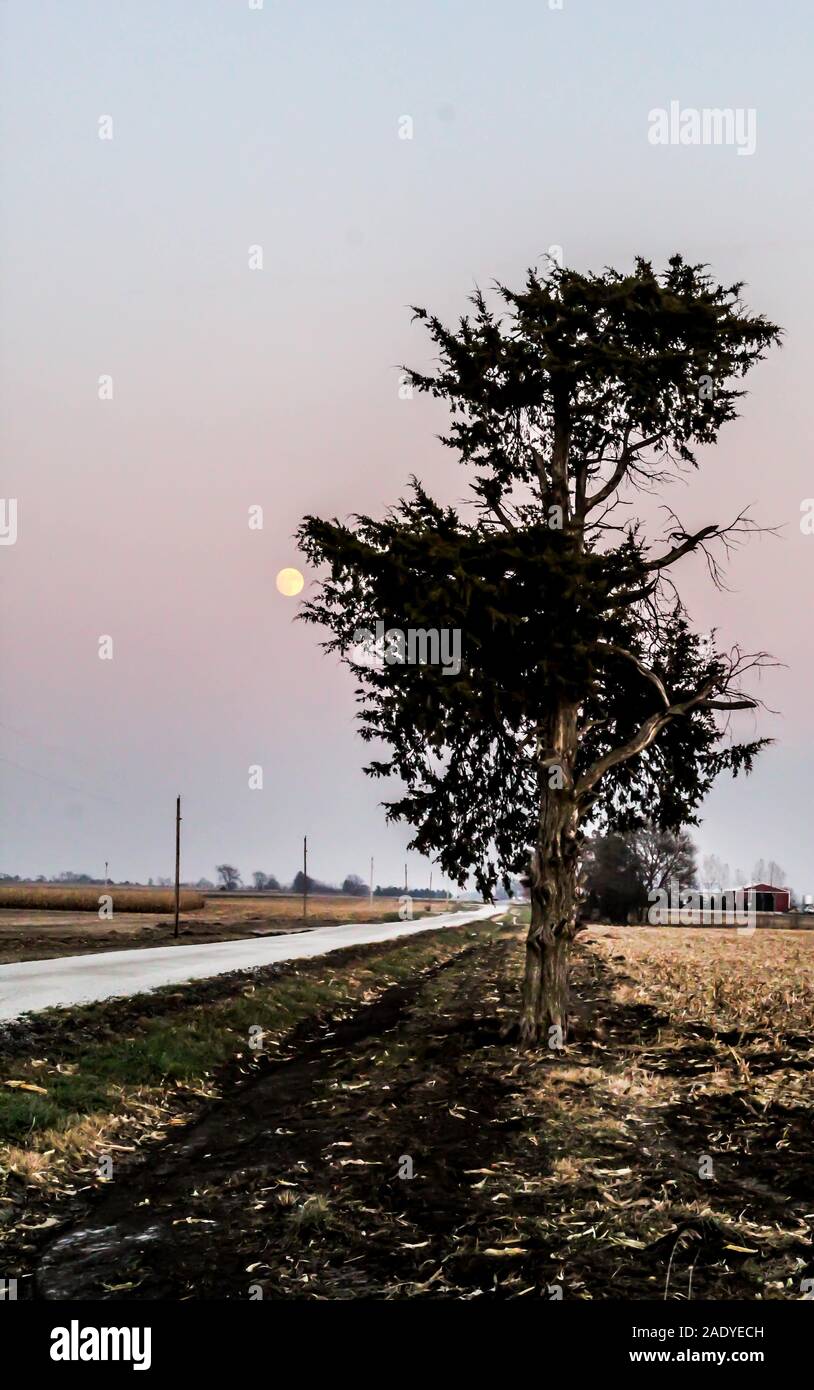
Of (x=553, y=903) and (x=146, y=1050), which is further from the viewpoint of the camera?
(x=553, y=903)

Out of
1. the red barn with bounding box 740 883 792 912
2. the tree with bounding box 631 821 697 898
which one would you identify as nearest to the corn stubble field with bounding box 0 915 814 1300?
the tree with bounding box 631 821 697 898

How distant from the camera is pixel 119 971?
2722 centimetres

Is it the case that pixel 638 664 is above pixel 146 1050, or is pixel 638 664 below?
above

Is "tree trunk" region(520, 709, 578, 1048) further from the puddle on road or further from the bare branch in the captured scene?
the puddle on road

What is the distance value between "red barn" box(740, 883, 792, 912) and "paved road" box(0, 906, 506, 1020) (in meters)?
79.3

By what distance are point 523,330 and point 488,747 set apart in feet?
24.0

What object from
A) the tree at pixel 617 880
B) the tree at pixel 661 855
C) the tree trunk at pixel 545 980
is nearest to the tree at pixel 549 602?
the tree trunk at pixel 545 980

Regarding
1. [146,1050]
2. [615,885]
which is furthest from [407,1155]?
[615,885]

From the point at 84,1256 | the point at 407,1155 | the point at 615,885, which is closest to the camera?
the point at 84,1256

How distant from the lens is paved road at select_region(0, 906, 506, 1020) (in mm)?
20608

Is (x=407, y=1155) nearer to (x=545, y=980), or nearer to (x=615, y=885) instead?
(x=545, y=980)

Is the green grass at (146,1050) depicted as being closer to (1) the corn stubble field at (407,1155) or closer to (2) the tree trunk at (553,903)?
(1) the corn stubble field at (407,1155)

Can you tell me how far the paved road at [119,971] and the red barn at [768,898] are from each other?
79.3m

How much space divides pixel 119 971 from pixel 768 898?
96.6 metres
